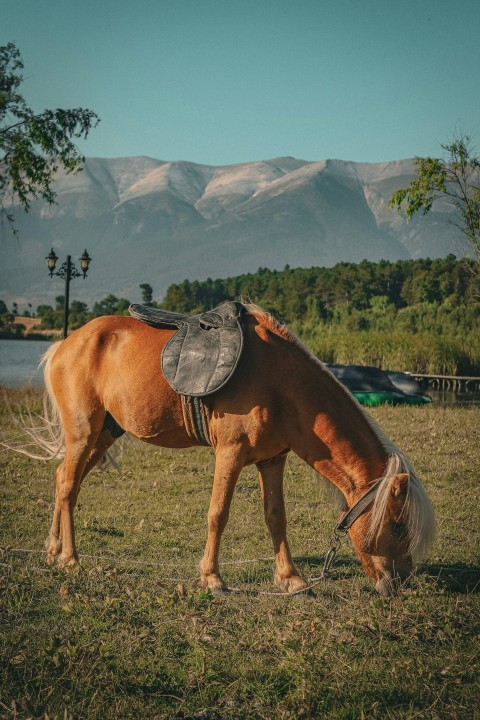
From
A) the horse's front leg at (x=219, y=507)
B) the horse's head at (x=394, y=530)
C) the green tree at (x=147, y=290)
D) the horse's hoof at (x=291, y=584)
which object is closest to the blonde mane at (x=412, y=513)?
the horse's head at (x=394, y=530)

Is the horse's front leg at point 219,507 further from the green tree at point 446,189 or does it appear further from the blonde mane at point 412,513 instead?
the green tree at point 446,189

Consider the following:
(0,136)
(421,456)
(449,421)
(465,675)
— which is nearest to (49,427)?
(465,675)

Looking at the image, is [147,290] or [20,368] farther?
[147,290]

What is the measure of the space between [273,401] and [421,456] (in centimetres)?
648

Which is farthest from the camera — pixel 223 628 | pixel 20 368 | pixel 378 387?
pixel 20 368

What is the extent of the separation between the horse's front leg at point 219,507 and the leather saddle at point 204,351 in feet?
1.82

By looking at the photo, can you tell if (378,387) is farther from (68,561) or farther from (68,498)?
(68,561)

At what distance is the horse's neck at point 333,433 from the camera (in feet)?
17.2

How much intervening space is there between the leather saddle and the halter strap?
1.35 m

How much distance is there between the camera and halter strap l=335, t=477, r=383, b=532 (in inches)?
197

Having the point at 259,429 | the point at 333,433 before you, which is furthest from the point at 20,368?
the point at 333,433

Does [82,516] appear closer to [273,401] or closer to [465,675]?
[273,401]

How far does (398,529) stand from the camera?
4.95m

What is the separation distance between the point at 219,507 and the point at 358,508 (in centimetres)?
110
